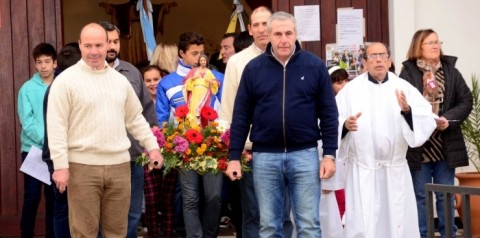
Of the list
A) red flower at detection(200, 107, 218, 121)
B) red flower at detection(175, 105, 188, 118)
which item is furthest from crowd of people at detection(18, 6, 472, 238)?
red flower at detection(175, 105, 188, 118)

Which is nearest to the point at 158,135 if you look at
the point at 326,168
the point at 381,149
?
the point at 326,168

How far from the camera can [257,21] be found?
29.1 ft

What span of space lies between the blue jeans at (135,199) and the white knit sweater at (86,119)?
0.86 metres

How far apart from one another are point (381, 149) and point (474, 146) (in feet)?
9.56

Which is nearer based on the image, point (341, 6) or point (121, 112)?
point (121, 112)

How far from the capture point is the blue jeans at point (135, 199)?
Answer: 8.47 metres

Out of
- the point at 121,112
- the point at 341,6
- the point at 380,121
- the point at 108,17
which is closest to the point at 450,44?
the point at 341,6

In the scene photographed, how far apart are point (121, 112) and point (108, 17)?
33.6 ft

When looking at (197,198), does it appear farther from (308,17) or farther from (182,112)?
(308,17)

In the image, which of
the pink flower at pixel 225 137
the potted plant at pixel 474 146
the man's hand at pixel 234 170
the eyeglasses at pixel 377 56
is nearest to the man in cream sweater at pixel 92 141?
the man's hand at pixel 234 170

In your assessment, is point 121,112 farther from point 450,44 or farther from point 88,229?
point 450,44

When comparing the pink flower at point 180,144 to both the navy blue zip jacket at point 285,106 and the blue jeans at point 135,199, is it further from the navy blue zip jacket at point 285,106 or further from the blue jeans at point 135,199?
the navy blue zip jacket at point 285,106

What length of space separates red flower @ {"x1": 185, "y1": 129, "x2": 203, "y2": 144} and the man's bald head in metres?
1.44

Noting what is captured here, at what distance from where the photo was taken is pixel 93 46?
24.8ft
